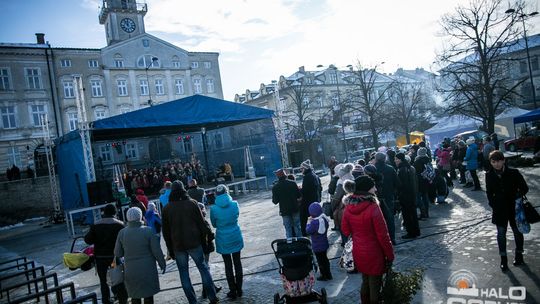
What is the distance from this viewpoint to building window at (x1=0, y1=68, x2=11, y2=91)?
1275 inches

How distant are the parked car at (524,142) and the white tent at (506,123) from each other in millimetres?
1469

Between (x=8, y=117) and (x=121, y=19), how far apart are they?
53.4 ft

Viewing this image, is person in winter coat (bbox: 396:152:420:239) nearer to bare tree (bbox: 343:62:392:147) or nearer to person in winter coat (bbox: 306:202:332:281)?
person in winter coat (bbox: 306:202:332:281)

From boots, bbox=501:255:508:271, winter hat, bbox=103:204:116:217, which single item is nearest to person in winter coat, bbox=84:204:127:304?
winter hat, bbox=103:204:116:217

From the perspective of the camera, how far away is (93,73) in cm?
3584

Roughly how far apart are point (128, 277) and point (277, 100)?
16119 mm

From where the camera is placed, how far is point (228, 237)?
17.8 ft

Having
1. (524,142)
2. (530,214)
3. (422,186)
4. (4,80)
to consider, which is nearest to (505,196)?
(530,214)

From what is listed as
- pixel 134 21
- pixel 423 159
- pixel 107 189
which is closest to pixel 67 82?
pixel 134 21

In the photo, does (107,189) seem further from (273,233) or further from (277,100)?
(277,100)

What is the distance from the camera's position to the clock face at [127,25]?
40375 mm

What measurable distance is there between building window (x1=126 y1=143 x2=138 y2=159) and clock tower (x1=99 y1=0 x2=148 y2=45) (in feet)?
42.0

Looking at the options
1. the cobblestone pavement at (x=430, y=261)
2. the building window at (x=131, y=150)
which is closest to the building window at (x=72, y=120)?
the building window at (x=131, y=150)

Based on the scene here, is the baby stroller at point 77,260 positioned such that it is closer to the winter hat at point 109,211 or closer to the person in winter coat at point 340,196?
the winter hat at point 109,211
